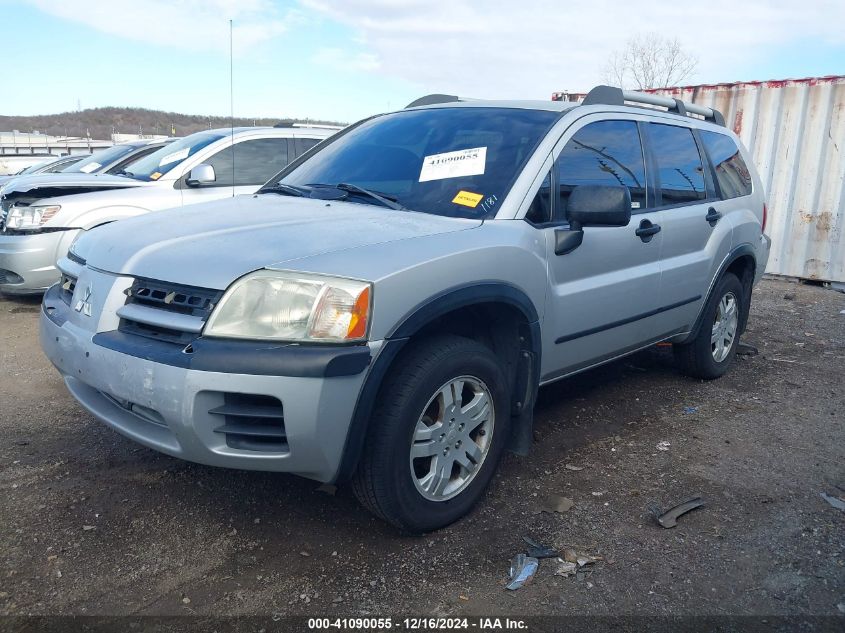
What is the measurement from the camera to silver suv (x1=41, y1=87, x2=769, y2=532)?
92.0 inches

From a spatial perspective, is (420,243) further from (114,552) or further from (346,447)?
(114,552)

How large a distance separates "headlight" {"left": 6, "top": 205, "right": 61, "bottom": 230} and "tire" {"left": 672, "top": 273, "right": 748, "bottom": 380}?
5.25m

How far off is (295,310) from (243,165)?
4883 mm

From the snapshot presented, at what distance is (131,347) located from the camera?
2.42m

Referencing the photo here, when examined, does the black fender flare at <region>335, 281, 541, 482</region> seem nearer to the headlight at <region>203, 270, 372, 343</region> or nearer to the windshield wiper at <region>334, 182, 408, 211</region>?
the headlight at <region>203, 270, 372, 343</region>

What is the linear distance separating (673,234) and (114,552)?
3.26m

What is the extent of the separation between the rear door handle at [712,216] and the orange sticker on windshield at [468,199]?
2.00 m

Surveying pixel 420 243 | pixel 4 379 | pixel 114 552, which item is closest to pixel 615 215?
pixel 420 243

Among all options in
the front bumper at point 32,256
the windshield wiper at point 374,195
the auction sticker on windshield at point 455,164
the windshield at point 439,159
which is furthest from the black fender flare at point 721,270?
the front bumper at point 32,256

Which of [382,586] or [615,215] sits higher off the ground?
[615,215]

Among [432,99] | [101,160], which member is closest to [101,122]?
[101,160]

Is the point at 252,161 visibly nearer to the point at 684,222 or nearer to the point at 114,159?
the point at 114,159

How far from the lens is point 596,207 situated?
3096 mm

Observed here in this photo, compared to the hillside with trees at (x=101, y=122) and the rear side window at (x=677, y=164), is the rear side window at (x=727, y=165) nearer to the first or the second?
the rear side window at (x=677, y=164)
